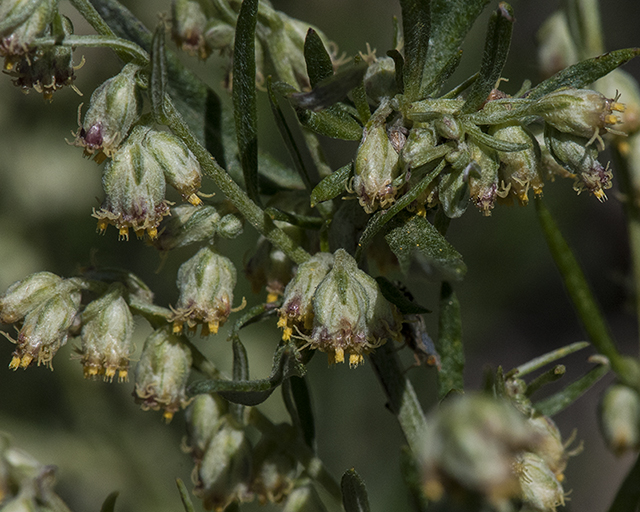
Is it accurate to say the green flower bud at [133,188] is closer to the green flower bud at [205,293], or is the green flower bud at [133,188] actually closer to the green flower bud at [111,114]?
the green flower bud at [111,114]

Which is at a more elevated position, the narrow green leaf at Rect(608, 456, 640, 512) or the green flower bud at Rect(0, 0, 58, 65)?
the green flower bud at Rect(0, 0, 58, 65)

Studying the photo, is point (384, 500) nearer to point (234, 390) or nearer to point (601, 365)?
point (601, 365)

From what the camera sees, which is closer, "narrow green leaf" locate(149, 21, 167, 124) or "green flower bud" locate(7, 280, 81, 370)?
"narrow green leaf" locate(149, 21, 167, 124)

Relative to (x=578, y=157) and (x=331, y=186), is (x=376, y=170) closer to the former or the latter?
(x=331, y=186)

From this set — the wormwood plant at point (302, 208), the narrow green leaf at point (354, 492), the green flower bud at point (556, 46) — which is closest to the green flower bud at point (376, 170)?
the wormwood plant at point (302, 208)

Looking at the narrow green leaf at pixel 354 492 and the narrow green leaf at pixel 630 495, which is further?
the narrow green leaf at pixel 630 495

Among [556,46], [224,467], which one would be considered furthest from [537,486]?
[556,46]

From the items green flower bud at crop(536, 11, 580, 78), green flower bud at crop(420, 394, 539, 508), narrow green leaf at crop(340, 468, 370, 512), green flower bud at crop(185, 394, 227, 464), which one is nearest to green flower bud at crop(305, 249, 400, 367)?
narrow green leaf at crop(340, 468, 370, 512)

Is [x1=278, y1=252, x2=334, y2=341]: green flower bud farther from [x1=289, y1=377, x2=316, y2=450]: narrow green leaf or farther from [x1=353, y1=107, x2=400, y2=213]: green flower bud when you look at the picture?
[x1=289, y1=377, x2=316, y2=450]: narrow green leaf
